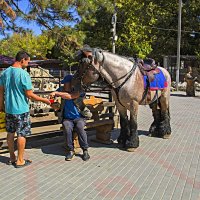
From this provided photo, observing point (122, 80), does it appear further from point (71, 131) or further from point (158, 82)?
point (71, 131)

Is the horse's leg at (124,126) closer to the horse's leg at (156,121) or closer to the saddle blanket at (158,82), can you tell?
the saddle blanket at (158,82)

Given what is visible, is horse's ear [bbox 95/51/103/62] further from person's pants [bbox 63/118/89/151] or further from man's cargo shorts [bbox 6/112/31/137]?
man's cargo shorts [bbox 6/112/31/137]

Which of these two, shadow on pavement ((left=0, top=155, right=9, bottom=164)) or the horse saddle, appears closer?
shadow on pavement ((left=0, top=155, right=9, bottom=164))

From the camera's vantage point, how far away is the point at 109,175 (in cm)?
488

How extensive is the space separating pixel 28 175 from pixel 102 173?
1.11m

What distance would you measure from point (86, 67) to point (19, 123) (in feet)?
4.68

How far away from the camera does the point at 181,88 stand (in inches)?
968

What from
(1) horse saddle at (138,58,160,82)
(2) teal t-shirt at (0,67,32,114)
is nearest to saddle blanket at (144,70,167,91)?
(1) horse saddle at (138,58,160,82)

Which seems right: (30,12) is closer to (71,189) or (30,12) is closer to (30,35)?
(30,35)

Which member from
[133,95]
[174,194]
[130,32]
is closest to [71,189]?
[174,194]

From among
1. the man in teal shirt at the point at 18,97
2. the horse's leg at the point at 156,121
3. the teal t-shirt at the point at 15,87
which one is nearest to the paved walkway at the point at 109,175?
the man in teal shirt at the point at 18,97

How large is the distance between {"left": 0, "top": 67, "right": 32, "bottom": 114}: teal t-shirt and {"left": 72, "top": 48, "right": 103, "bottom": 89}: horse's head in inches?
35.1

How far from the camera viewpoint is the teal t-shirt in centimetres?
490

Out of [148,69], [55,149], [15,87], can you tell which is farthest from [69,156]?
[148,69]
